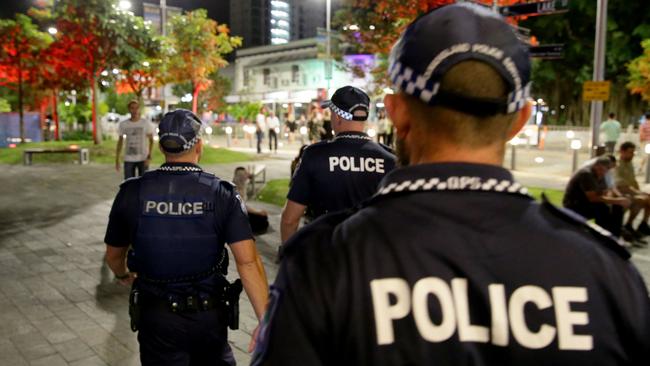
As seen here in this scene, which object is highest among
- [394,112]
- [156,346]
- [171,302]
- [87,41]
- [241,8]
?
[241,8]

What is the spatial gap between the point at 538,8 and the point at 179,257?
10271 millimetres

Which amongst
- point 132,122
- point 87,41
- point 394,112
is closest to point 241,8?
point 87,41

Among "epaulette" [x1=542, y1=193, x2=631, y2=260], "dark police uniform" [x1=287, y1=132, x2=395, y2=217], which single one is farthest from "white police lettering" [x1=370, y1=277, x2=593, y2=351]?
"dark police uniform" [x1=287, y1=132, x2=395, y2=217]

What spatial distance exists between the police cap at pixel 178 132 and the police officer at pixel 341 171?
1.09 meters

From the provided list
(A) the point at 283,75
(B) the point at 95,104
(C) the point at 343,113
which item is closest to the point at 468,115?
(C) the point at 343,113

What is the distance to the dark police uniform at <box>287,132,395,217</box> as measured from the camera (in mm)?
4164

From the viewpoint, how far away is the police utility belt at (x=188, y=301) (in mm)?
3004

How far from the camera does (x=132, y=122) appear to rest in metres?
10.8

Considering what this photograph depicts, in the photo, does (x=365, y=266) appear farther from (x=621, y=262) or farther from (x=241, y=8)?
(x=241, y=8)

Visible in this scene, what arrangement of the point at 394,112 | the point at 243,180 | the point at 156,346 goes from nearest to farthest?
the point at 394,112 → the point at 156,346 → the point at 243,180

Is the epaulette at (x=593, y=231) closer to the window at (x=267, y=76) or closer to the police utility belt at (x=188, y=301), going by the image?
the police utility belt at (x=188, y=301)

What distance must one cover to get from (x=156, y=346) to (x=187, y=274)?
1.23ft

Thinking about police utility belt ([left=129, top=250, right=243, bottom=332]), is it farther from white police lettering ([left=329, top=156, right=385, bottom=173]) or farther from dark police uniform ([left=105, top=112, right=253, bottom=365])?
white police lettering ([left=329, top=156, right=385, bottom=173])

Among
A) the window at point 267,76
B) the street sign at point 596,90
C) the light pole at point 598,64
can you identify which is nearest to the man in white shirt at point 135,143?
the street sign at point 596,90
